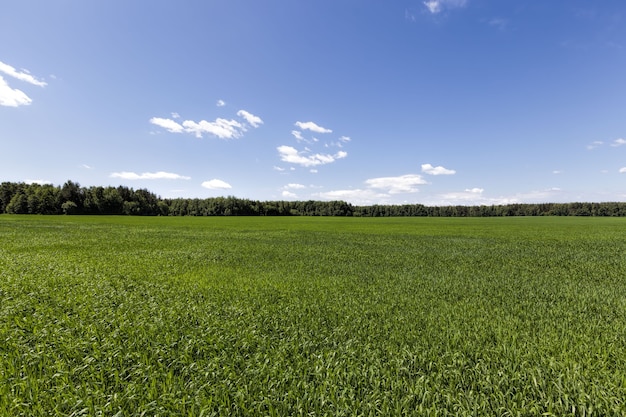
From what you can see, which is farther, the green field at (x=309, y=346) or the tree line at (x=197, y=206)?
the tree line at (x=197, y=206)

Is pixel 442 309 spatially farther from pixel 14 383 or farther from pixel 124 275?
pixel 124 275

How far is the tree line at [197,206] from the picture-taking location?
112938 mm

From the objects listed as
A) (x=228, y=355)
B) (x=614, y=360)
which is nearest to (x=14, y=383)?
(x=228, y=355)

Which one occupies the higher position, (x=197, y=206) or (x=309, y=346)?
(x=197, y=206)

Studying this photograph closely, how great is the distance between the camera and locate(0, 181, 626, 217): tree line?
371 ft

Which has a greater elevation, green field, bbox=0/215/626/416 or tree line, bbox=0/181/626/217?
tree line, bbox=0/181/626/217

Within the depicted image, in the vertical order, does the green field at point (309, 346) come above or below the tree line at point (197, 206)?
below

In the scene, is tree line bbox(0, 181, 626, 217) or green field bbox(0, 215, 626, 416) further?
tree line bbox(0, 181, 626, 217)

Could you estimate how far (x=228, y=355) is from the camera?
5664 millimetres

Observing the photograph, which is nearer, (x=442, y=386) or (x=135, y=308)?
(x=442, y=386)

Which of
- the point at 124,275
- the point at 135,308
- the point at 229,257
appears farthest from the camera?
the point at 229,257

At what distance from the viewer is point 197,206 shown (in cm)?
14675

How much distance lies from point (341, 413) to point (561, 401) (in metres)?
3.31

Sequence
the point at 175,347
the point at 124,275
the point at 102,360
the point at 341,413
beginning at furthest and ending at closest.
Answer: the point at 124,275
the point at 175,347
the point at 102,360
the point at 341,413
